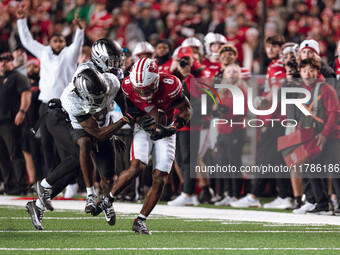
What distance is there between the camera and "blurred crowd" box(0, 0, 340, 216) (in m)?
11.8

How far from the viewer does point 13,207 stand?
429 inches

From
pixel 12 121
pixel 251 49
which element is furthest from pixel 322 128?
pixel 251 49

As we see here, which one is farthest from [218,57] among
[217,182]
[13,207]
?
[13,207]

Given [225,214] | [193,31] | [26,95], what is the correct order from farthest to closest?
[193,31] → [26,95] → [225,214]

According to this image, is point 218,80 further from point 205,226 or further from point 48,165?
point 205,226

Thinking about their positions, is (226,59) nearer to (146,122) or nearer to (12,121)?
(12,121)

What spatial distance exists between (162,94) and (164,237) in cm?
142

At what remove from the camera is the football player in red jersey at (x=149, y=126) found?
7961 millimetres

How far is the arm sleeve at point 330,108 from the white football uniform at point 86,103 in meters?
2.92

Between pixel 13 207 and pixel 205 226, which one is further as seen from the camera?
pixel 13 207

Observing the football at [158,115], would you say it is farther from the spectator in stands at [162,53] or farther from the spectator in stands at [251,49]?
the spectator in stands at [251,49]

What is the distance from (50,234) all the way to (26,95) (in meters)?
5.53

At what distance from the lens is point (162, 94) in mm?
8266

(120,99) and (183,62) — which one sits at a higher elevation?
(183,62)
